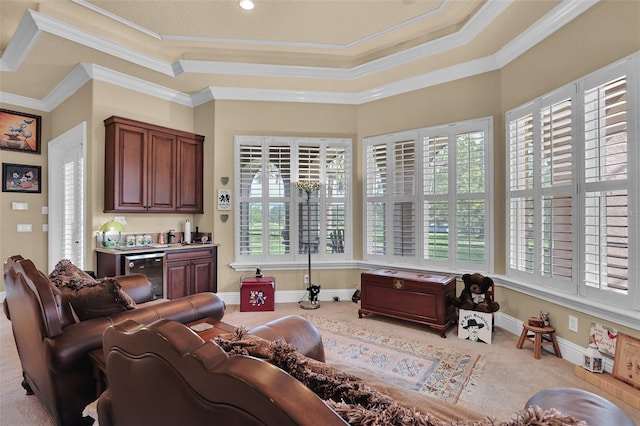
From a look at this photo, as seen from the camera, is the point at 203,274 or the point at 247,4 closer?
the point at 247,4

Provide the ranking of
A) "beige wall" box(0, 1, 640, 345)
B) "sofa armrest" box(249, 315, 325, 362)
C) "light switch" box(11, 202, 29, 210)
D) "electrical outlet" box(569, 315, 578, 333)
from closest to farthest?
"sofa armrest" box(249, 315, 325, 362)
"electrical outlet" box(569, 315, 578, 333)
"beige wall" box(0, 1, 640, 345)
"light switch" box(11, 202, 29, 210)

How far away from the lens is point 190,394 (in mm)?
659

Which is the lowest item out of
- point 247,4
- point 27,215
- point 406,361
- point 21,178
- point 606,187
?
point 406,361

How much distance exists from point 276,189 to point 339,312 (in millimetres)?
1964

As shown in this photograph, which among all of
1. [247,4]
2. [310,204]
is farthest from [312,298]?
[247,4]

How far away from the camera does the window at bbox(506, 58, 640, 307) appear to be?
2352 mm

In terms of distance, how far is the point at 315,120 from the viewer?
15.3 feet

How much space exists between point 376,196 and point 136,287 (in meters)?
3.15

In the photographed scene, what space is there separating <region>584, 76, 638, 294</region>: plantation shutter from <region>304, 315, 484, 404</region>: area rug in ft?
4.06

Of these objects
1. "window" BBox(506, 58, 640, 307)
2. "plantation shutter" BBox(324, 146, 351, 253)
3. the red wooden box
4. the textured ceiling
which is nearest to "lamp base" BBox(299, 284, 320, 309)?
the red wooden box

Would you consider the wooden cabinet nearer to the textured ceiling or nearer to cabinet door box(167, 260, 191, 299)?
cabinet door box(167, 260, 191, 299)

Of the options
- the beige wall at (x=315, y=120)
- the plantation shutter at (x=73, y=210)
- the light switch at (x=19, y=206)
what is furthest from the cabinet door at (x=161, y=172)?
the light switch at (x=19, y=206)

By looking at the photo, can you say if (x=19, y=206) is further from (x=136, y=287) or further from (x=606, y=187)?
(x=606, y=187)

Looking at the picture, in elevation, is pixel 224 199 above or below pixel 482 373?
above
